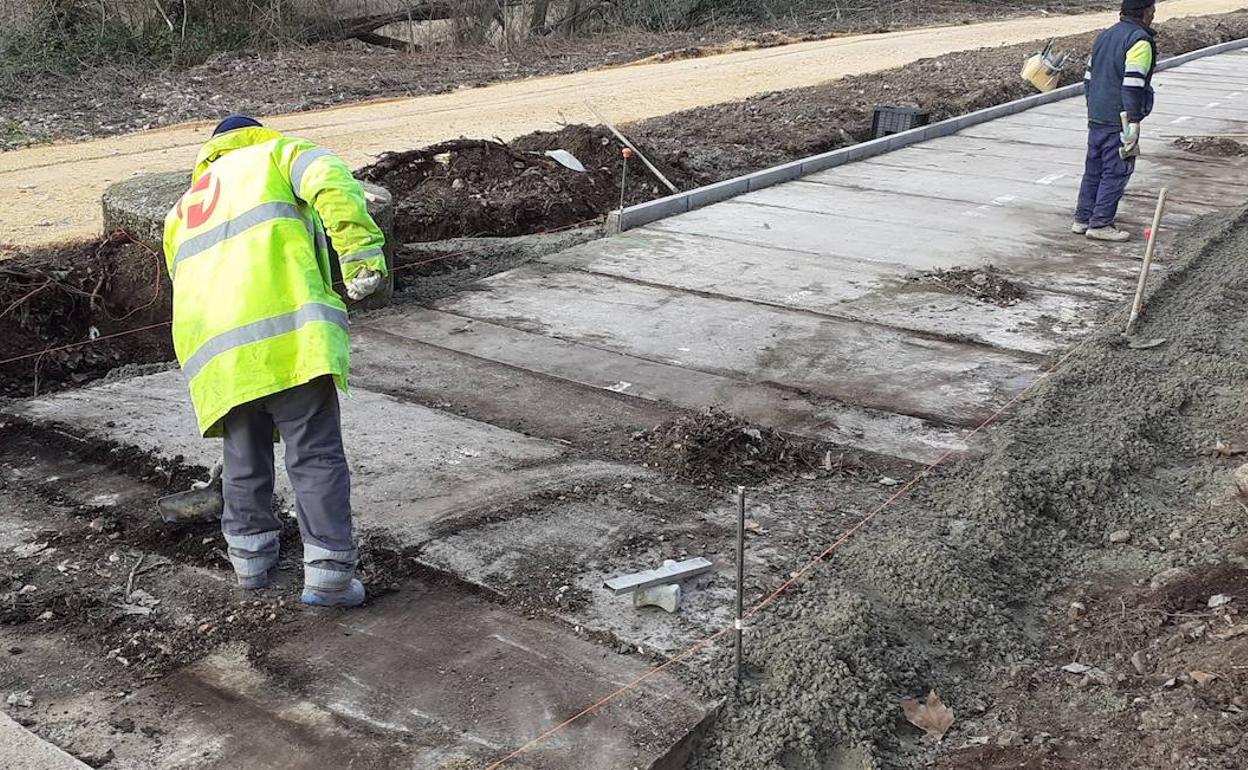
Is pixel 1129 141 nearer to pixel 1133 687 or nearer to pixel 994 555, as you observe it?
pixel 994 555

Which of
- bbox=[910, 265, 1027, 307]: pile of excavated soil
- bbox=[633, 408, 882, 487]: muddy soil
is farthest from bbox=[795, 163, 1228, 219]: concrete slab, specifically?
bbox=[633, 408, 882, 487]: muddy soil

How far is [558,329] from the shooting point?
745 centimetres

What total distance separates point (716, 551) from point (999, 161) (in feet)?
31.7

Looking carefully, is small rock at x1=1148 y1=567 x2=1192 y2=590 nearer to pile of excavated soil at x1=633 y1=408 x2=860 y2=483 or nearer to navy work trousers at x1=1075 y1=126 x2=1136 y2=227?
pile of excavated soil at x1=633 y1=408 x2=860 y2=483

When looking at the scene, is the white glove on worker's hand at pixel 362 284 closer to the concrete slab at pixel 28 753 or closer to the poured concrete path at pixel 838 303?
the concrete slab at pixel 28 753

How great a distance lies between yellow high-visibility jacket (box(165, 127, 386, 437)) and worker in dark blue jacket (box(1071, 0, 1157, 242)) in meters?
7.26

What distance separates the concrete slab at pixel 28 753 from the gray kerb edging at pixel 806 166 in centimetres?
710

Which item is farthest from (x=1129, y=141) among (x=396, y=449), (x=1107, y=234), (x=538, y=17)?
(x=538, y=17)

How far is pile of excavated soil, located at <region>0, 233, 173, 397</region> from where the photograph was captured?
674 cm

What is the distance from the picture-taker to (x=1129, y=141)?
9273 mm

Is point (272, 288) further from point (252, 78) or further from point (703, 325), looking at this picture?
point (252, 78)

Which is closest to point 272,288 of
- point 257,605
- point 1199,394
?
point 257,605

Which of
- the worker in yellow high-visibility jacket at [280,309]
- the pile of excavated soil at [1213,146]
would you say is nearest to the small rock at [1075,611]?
the worker in yellow high-visibility jacket at [280,309]

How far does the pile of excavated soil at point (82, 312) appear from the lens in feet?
22.1
